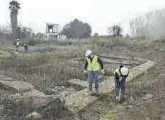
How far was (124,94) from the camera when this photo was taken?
9414mm

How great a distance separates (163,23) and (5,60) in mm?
44897

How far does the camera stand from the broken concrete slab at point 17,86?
978 centimetres

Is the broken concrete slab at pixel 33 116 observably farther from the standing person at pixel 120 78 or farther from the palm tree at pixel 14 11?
the palm tree at pixel 14 11

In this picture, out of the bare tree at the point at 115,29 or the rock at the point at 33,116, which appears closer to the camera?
the rock at the point at 33,116

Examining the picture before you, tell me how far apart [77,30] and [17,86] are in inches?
1746

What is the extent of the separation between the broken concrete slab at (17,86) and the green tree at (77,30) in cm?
4317

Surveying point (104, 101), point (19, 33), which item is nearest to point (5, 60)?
point (104, 101)

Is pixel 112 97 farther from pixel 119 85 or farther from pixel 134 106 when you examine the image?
pixel 134 106

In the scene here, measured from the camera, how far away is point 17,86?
1005cm

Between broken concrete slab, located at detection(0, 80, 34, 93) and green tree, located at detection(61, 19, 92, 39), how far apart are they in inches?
1700

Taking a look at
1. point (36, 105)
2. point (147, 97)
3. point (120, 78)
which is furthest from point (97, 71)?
point (36, 105)

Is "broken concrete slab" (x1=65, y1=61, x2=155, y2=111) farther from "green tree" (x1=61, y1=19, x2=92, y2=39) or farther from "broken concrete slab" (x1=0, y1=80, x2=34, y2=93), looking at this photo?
"green tree" (x1=61, y1=19, x2=92, y2=39)

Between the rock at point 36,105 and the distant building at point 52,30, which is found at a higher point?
the distant building at point 52,30

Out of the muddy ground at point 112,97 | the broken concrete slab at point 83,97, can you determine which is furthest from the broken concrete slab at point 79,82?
the broken concrete slab at point 83,97
